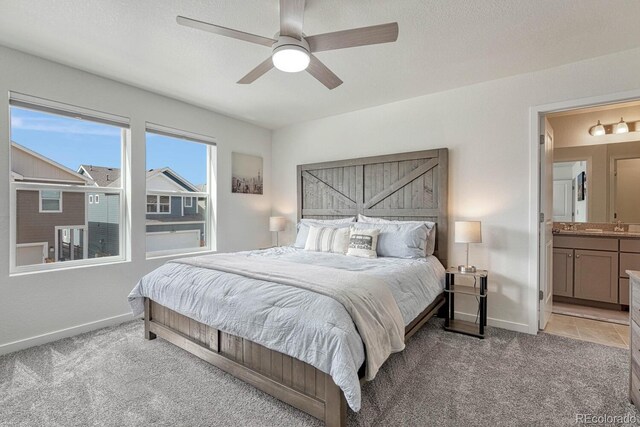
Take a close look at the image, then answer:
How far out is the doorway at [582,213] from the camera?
3104 millimetres

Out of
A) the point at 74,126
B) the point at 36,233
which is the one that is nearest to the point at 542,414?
the point at 36,233

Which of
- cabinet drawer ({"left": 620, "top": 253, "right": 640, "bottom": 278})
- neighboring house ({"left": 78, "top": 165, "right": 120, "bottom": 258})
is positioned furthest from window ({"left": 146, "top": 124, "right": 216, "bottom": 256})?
cabinet drawer ({"left": 620, "top": 253, "right": 640, "bottom": 278})

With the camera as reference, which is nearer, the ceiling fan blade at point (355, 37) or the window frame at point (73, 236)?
the ceiling fan blade at point (355, 37)

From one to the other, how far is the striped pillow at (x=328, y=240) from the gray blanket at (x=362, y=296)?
3.39 feet

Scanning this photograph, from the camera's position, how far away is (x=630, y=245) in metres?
3.46

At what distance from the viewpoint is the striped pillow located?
3449 millimetres

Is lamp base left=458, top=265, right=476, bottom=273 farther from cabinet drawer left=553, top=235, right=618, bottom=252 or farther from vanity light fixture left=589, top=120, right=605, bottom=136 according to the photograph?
vanity light fixture left=589, top=120, right=605, bottom=136

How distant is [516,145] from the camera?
121 inches

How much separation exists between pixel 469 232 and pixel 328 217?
6.35 ft

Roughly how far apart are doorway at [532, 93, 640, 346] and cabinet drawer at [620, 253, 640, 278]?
0.05 m

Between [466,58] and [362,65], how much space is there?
0.92 m

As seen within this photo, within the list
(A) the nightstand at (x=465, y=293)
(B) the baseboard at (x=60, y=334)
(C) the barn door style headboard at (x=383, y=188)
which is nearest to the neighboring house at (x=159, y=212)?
(B) the baseboard at (x=60, y=334)

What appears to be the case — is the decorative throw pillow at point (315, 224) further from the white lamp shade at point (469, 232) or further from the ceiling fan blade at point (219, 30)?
the ceiling fan blade at point (219, 30)

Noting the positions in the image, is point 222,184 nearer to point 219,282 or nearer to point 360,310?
point 219,282
